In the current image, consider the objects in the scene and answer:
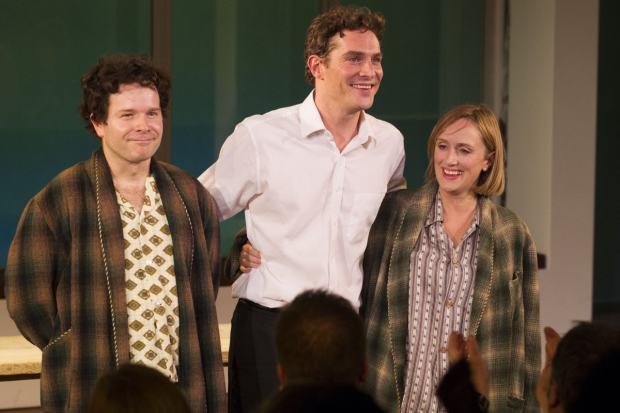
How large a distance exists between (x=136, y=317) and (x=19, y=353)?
4.90ft

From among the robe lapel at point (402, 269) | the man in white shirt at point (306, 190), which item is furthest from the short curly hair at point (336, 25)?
the robe lapel at point (402, 269)

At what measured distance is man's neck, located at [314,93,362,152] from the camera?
238cm

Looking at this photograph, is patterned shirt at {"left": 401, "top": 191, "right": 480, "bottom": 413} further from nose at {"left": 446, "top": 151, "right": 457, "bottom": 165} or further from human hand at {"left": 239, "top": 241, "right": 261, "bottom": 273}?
human hand at {"left": 239, "top": 241, "right": 261, "bottom": 273}

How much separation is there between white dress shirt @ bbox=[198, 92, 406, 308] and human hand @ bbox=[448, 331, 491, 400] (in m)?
0.59

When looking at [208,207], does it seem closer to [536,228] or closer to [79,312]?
[79,312]

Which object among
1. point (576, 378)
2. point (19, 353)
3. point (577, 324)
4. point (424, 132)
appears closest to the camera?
point (576, 378)

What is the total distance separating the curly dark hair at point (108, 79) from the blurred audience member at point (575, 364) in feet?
4.10

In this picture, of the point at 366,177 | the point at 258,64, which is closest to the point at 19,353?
the point at 366,177

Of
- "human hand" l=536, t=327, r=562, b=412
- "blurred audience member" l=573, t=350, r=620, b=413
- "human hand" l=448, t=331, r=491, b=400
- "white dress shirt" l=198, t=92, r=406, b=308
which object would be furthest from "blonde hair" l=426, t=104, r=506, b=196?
"blurred audience member" l=573, t=350, r=620, b=413

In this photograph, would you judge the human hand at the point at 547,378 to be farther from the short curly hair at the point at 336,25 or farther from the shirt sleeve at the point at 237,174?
the short curly hair at the point at 336,25

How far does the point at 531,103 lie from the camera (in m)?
4.71

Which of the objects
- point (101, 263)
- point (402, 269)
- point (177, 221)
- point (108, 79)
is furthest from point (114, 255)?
point (402, 269)

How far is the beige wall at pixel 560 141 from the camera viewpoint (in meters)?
4.55

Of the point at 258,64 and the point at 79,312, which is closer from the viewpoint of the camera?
the point at 79,312
